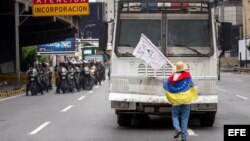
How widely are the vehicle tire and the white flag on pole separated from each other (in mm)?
1807

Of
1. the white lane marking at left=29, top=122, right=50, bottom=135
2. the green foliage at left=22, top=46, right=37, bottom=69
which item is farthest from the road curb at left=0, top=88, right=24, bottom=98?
the green foliage at left=22, top=46, right=37, bottom=69

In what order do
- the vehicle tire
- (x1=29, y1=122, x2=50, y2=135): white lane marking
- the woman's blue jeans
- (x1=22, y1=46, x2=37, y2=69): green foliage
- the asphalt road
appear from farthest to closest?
1. (x1=22, y1=46, x2=37, y2=69): green foliage
2. the vehicle tire
3. (x1=29, y1=122, x2=50, y2=135): white lane marking
4. the asphalt road
5. the woman's blue jeans

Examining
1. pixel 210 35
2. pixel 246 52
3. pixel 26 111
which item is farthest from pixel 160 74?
pixel 246 52

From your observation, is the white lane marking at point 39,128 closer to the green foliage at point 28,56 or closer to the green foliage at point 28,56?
the green foliage at point 28,56

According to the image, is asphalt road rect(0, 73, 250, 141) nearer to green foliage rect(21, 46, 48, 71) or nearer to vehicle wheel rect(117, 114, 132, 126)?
vehicle wheel rect(117, 114, 132, 126)

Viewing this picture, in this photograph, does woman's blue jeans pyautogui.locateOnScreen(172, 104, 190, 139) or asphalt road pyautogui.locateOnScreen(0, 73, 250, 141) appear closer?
woman's blue jeans pyautogui.locateOnScreen(172, 104, 190, 139)

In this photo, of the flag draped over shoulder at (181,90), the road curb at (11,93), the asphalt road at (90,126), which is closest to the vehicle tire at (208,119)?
the asphalt road at (90,126)

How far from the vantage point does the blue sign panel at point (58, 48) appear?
6384cm

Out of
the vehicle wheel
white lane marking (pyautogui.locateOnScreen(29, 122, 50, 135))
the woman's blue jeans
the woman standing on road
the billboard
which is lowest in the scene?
white lane marking (pyautogui.locateOnScreen(29, 122, 50, 135))

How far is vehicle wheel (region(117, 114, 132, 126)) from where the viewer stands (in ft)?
47.1

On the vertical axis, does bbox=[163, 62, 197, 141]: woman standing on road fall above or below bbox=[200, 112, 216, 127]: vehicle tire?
above

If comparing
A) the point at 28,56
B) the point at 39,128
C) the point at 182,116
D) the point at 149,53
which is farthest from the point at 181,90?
the point at 28,56

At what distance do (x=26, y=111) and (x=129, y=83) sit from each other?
7.59 meters

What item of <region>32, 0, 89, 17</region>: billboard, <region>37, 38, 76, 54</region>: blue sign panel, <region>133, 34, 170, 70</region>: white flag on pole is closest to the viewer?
→ <region>133, 34, 170, 70</region>: white flag on pole
